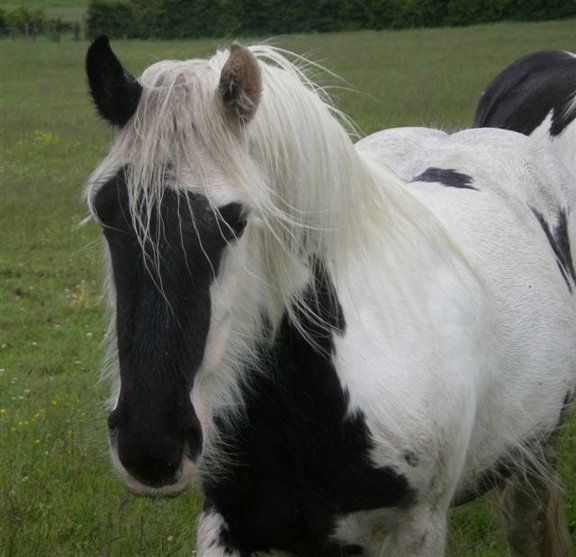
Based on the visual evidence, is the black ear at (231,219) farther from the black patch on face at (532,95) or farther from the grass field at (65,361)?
the black patch on face at (532,95)

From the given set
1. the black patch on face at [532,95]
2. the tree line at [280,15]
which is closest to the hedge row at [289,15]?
the tree line at [280,15]

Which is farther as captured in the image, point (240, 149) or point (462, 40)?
point (462, 40)

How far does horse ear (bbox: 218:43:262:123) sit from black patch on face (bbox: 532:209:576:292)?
2.02 metres

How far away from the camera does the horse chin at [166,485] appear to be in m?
2.49

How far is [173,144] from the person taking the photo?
2605 millimetres

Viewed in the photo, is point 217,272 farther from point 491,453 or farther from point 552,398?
point 552,398

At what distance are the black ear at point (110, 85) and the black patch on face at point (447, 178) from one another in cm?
181

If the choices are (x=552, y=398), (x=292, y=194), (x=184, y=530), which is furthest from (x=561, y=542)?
(x=292, y=194)

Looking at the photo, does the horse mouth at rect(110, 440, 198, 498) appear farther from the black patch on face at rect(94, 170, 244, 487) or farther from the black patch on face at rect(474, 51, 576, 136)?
the black patch on face at rect(474, 51, 576, 136)

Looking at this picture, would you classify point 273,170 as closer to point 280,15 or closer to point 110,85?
point 110,85

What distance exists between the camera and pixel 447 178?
4.29 metres

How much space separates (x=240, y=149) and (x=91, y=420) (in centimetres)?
315

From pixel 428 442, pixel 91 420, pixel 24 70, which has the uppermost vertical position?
pixel 428 442

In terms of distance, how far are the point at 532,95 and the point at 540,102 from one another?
0.20 metres
